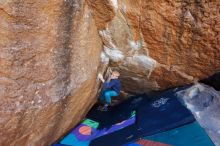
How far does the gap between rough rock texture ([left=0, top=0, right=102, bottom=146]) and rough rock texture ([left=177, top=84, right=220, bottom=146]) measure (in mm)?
860

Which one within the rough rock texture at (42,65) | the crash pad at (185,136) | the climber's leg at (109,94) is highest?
the rough rock texture at (42,65)

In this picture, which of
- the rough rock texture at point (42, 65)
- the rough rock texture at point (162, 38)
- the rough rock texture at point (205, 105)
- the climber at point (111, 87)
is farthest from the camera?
the climber at point (111, 87)

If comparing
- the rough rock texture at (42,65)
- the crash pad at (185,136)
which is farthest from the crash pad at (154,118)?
the rough rock texture at (42,65)

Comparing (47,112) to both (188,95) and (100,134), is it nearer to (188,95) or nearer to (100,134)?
(100,134)

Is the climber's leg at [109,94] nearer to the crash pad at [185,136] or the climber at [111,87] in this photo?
the climber at [111,87]

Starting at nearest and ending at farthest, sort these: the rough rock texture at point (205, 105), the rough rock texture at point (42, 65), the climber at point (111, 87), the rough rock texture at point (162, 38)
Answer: the rough rock texture at point (42, 65) → the rough rock texture at point (162, 38) → the rough rock texture at point (205, 105) → the climber at point (111, 87)

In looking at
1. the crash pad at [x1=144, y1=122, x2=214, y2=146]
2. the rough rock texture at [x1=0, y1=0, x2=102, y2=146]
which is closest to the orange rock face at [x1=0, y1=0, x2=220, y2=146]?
the rough rock texture at [x1=0, y1=0, x2=102, y2=146]

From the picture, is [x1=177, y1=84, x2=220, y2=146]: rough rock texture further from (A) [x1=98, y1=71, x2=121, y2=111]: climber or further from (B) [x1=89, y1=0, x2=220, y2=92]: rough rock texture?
(A) [x1=98, y1=71, x2=121, y2=111]: climber

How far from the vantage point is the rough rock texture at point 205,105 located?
2.92 meters

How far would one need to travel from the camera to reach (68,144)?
3.12 metres

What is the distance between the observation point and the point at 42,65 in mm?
2607

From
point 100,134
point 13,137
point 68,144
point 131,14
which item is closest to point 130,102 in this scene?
point 100,134

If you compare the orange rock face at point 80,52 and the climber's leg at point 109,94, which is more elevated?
the orange rock face at point 80,52

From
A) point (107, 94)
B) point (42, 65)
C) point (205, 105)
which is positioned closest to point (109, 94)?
point (107, 94)
